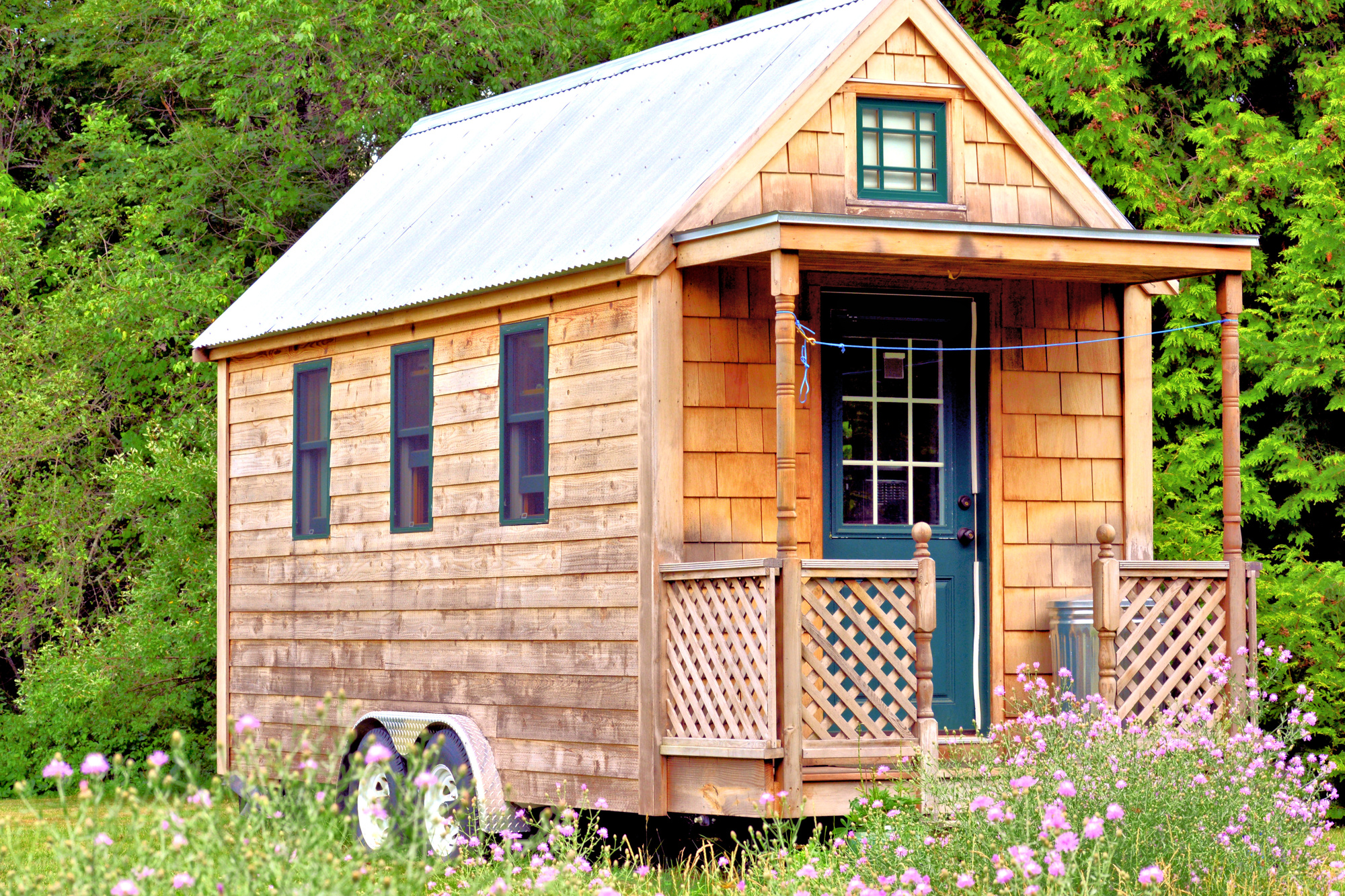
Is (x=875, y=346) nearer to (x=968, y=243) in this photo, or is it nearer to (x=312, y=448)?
(x=968, y=243)

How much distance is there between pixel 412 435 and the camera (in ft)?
42.1

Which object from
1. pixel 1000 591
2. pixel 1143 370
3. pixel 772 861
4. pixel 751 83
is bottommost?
pixel 772 861

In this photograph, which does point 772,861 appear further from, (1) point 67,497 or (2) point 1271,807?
(1) point 67,497

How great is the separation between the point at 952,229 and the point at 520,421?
3.12 metres

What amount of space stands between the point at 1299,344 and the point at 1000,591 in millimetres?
4846

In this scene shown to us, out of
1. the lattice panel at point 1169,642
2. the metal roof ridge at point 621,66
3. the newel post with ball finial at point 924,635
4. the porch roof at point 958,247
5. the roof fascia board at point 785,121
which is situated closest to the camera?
the newel post with ball finial at point 924,635

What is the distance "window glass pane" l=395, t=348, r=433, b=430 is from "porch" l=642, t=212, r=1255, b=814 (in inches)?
97.4

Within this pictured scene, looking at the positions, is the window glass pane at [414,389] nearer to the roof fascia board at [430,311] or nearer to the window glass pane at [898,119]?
the roof fascia board at [430,311]

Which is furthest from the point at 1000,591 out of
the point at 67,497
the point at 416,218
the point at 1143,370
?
the point at 67,497

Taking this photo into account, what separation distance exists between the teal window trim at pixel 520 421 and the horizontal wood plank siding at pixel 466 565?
0.07 meters

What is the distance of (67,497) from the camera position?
818 inches

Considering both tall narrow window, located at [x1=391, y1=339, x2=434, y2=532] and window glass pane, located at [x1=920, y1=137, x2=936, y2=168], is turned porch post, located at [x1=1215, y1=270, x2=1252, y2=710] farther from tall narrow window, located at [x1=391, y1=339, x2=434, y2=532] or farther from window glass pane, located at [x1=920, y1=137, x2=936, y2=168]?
tall narrow window, located at [x1=391, y1=339, x2=434, y2=532]

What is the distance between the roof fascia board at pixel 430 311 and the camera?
1104 centimetres

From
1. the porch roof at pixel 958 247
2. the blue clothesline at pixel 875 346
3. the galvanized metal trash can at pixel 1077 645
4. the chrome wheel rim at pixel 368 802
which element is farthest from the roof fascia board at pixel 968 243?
the chrome wheel rim at pixel 368 802
